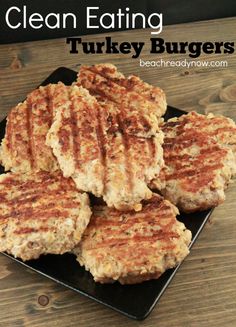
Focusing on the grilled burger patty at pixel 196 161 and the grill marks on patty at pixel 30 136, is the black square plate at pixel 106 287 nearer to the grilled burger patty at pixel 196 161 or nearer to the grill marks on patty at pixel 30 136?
the grilled burger patty at pixel 196 161

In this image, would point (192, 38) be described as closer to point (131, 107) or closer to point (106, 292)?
point (131, 107)

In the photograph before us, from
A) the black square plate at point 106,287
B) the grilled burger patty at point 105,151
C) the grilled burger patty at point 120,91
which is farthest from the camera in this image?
the grilled burger patty at point 120,91

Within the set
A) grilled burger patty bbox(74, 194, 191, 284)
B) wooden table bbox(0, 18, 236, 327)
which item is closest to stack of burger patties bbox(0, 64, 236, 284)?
grilled burger patty bbox(74, 194, 191, 284)

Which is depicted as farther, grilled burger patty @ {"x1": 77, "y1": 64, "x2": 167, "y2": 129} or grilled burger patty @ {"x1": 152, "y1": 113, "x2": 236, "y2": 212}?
grilled burger patty @ {"x1": 77, "y1": 64, "x2": 167, "y2": 129}

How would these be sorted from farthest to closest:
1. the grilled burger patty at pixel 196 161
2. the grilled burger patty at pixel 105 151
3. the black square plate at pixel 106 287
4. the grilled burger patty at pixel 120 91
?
the grilled burger patty at pixel 120 91
the grilled burger patty at pixel 196 161
the grilled burger patty at pixel 105 151
the black square plate at pixel 106 287

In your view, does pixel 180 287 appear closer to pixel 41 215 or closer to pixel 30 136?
pixel 41 215

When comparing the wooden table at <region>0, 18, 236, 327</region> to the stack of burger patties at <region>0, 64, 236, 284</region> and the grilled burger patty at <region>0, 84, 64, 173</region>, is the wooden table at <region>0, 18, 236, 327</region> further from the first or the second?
the grilled burger patty at <region>0, 84, 64, 173</region>

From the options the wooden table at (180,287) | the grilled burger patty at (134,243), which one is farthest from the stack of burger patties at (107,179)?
the wooden table at (180,287)
